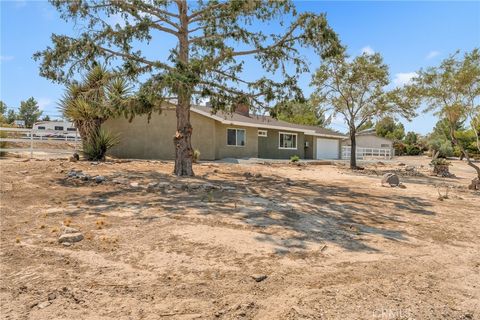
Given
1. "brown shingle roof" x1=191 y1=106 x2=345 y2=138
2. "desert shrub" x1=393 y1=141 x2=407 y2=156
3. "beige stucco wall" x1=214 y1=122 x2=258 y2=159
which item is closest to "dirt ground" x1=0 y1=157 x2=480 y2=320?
"brown shingle roof" x1=191 y1=106 x2=345 y2=138

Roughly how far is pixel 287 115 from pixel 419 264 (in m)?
9.08

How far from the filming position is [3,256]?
4.46 metres

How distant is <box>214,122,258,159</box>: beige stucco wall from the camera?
890 inches

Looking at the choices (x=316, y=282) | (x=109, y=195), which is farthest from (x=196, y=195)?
(x=316, y=282)

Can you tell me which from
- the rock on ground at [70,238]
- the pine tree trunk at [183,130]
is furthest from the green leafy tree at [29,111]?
the rock on ground at [70,238]

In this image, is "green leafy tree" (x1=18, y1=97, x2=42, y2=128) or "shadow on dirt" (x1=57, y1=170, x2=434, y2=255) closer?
"shadow on dirt" (x1=57, y1=170, x2=434, y2=255)

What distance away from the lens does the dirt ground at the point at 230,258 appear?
132 inches

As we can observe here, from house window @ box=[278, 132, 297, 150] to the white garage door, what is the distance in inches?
163

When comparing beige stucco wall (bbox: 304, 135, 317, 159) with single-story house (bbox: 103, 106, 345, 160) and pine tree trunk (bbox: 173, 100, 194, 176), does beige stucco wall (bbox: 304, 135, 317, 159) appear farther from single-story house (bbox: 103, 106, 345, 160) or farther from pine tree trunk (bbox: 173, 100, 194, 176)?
pine tree trunk (bbox: 173, 100, 194, 176)

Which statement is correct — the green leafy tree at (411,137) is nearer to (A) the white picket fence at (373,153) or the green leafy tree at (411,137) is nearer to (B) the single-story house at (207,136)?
(A) the white picket fence at (373,153)

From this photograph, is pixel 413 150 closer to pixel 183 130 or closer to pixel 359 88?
pixel 359 88

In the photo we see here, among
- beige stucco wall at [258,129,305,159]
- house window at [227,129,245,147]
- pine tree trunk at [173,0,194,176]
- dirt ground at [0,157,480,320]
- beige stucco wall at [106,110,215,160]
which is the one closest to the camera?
dirt ground at [0,157,480,320]

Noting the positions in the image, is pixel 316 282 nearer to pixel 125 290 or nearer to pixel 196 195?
pixel 125 290

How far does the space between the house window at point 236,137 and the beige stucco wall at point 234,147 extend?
0.22m
